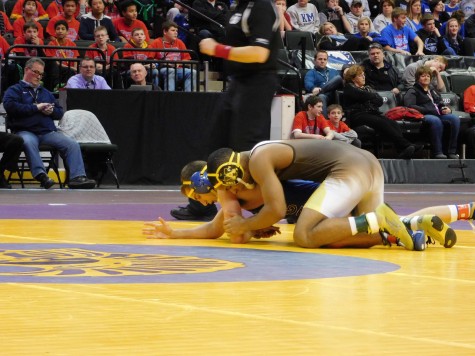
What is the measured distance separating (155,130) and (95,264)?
9.42 metres

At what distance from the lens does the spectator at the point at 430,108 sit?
1705 cm

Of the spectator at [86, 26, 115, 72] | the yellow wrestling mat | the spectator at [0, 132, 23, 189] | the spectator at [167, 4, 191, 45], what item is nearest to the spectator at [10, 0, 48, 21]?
the spectator at [86, 26, 115, 72]

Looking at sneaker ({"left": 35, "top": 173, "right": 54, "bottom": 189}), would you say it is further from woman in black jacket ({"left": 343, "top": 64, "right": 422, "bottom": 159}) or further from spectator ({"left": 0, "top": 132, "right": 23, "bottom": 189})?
woman in black jacket ({"left": 343, "top": 64, "right": 422, "bottom": 159})

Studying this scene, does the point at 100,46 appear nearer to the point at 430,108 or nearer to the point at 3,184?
the point at 3,184

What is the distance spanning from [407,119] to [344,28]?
8.98 ft

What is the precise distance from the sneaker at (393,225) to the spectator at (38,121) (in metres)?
7.53

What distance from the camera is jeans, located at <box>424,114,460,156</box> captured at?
55.6 ft

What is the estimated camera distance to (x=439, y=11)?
2089cm

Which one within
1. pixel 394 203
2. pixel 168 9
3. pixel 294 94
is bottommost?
pixel 394 203

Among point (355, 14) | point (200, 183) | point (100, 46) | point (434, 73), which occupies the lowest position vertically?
point (200, 183)

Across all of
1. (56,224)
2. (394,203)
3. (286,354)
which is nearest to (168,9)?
(394,203)

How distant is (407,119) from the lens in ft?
55.6

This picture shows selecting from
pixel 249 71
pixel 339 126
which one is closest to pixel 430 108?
pixel 339 126

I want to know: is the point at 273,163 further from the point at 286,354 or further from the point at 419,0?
the point at 419,0
